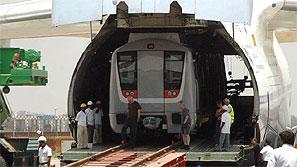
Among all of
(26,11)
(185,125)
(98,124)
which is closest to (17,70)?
(98,124)

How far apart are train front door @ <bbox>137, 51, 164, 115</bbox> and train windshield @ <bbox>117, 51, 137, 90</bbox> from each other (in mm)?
111

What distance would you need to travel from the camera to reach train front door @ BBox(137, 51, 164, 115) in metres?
16.4

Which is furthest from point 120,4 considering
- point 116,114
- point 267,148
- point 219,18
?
point 267,148

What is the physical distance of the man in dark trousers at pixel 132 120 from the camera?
634 inches

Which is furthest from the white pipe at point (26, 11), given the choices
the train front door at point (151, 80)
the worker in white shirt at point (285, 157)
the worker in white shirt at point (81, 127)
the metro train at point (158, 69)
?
the worker in white shirt at point (285, 157)

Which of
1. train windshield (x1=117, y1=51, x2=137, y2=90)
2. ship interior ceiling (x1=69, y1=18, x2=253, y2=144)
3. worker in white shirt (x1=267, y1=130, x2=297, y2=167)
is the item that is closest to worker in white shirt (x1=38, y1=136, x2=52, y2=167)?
ship interior ceiling (x1=69, y1=18, x2=253, y2=144)

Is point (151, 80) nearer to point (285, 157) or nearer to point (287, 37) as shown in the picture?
point (285, 157)

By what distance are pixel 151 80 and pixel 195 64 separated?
1886mm

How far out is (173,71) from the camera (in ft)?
53.7

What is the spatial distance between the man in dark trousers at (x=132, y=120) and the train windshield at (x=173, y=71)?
91 centimetres

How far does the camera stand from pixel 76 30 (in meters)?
24.9

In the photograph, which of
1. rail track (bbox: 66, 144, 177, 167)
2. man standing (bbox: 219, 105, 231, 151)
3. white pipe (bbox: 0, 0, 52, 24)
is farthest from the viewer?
white pipe (bbox: 0, 0, 52, 24)

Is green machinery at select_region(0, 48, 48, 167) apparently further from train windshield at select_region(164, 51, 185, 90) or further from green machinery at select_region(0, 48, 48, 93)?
train windshield at select_region(164, 51, 185, 90)

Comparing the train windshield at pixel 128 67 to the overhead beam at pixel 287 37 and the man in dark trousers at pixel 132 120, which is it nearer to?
the man in dark trousers at pixel 132 120
